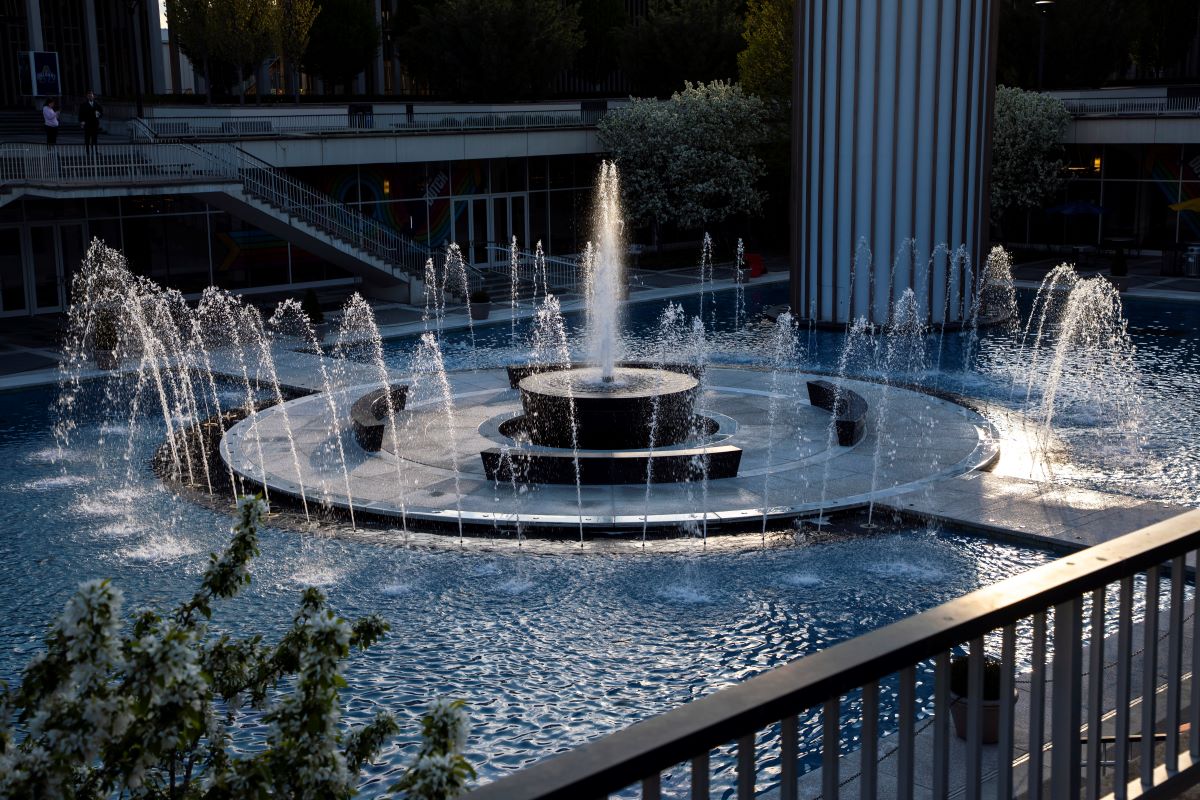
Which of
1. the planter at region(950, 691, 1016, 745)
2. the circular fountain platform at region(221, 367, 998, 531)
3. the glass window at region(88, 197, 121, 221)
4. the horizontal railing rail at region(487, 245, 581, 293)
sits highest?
the glass window at region(88, 197, 121, 221)

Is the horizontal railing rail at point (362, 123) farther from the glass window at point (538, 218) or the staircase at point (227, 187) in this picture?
the glass window at point (538, 218)

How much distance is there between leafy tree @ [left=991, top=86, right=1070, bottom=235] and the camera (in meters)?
38.4

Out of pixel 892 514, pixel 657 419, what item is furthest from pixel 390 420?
pixel 892 514

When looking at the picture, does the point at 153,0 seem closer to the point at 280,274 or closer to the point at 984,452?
the point at 280,274

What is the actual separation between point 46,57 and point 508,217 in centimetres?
1351

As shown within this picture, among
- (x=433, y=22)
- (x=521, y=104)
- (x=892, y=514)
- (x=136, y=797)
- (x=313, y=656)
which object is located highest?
(x=433, y=22)

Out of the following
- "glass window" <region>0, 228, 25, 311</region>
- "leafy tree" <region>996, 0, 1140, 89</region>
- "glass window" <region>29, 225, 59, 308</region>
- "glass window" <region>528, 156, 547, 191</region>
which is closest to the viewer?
"glass window" <region>0, 228, 25, 311</region>

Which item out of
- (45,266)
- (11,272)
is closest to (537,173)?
(45,266)

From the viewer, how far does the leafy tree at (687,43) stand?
4919cm

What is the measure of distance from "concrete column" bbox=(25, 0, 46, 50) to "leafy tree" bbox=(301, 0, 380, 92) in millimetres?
12020

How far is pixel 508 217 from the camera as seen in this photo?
132ft

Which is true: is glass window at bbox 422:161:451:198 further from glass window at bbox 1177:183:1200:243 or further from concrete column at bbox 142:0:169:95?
glass window at bbox 1177:183:1200:243

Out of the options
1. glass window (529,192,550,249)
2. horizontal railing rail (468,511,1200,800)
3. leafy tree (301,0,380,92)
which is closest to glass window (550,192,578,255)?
A: glass window (529,192,550,249)

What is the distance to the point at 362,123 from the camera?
36812 mm
